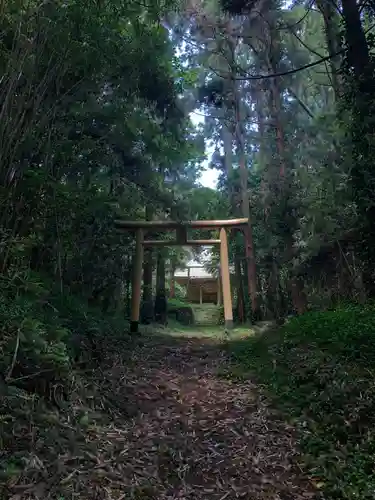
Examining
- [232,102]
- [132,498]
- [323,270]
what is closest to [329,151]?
[323,270]

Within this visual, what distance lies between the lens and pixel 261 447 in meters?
3.19

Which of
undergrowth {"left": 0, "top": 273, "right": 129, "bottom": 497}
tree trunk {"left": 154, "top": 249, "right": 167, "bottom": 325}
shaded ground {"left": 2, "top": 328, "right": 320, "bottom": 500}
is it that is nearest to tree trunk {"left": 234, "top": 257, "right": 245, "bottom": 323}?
tree trunk {"left": 154, "top": 249, "right": 167, "bottom": 325}

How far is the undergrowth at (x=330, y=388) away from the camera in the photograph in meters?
2.73

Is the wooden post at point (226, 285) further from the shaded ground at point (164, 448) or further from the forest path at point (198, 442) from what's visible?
the shaded ground at point (164, 448)

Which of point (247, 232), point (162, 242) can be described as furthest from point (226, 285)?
point (247, 232)

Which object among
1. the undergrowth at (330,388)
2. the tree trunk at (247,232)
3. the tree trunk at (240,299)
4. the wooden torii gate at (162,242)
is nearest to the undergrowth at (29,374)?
the undergrowth at (330,388)

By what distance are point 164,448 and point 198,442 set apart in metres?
0.32

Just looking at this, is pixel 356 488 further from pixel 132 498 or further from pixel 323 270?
pixel 323 270

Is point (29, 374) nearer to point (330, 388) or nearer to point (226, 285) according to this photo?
point (330, 388)

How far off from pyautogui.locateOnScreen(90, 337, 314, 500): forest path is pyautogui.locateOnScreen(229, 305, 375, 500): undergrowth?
163mm

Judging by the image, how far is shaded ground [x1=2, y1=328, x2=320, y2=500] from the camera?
245cm

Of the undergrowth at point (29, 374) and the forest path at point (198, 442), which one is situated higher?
the undergrowth at point (29, 374)

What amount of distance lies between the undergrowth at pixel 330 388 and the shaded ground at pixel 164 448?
17cm

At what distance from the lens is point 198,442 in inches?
128
